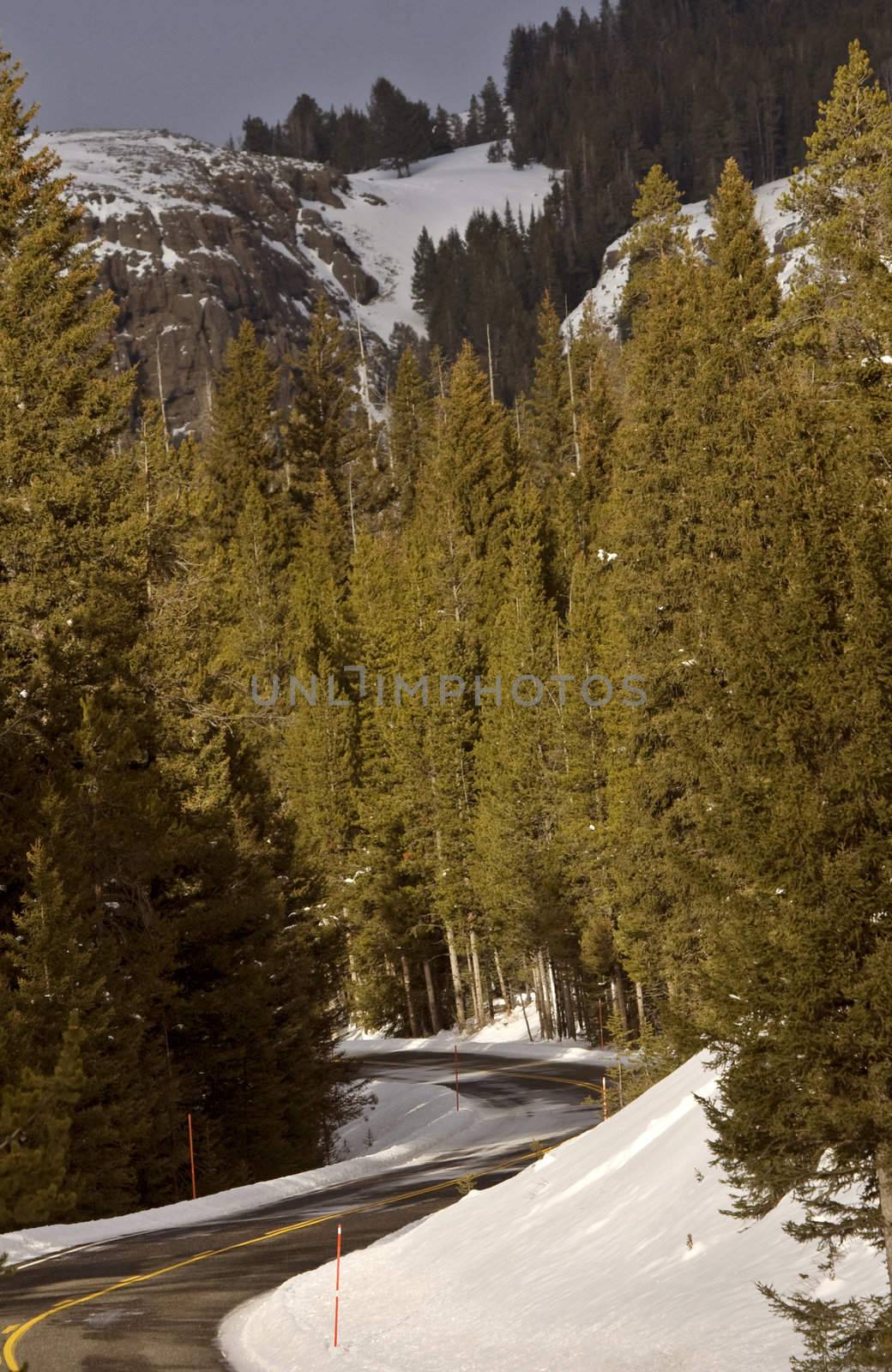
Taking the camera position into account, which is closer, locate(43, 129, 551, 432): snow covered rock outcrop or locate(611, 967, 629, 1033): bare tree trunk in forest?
locate(611, 967, 629, 1033): bare tree trunk in forest

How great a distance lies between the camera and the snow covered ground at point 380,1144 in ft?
66.1

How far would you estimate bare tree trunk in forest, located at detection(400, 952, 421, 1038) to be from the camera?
5809 centimetres

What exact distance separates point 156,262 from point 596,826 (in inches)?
5644

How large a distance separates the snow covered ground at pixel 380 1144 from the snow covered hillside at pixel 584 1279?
3572 mm

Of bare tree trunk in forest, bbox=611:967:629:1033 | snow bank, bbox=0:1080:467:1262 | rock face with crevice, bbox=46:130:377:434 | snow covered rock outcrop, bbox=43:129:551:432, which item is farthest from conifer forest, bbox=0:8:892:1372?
snow covered rock outcrop, bbox=43:129:551:432

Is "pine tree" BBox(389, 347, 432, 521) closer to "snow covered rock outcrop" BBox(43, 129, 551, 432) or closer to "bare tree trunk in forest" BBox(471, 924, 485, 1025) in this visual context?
"bare tree trunk in forest" BBox(471, 924, 485, 1025)

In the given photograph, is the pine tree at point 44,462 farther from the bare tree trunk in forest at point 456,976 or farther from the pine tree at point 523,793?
the bare tree trunk in forest at point 456,976

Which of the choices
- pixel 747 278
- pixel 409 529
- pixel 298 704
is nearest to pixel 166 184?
pixel 409 529

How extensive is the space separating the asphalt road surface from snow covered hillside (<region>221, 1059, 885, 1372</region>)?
73cm

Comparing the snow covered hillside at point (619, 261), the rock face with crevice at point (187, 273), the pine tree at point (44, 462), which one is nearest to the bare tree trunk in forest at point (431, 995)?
the pine tree at point (44, 462)

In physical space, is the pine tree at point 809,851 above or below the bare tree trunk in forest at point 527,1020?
above

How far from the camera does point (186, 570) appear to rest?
2788 centimetres

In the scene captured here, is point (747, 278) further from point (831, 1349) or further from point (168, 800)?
point (831, 1349)

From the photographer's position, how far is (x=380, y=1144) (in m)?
34.8
